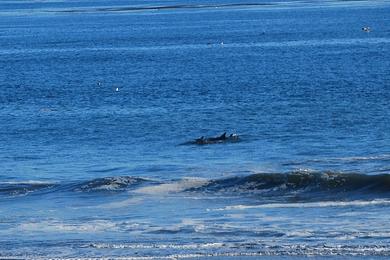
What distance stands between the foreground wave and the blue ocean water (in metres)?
0.06

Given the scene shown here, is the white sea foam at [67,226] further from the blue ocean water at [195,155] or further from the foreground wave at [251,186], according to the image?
the foreground wave at [251,186]

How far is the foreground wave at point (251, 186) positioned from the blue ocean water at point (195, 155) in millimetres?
62

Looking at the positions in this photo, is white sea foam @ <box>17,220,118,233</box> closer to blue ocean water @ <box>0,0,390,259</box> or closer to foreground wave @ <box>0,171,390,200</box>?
blue ocean water @ <box>0,0,390,259</box>

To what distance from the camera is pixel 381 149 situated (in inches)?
1470

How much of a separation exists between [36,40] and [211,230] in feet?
323

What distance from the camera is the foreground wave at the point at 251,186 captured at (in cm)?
2952

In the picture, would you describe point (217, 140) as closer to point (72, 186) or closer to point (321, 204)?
point (72, 186)

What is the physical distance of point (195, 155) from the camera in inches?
1481

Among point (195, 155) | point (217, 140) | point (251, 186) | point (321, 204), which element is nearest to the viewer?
point (321, 204)

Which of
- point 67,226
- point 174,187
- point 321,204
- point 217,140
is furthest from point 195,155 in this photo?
point 67,226

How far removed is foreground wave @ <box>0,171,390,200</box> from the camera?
2952 centimetres

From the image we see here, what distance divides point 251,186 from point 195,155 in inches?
284

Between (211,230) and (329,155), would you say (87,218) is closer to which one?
(211,230)

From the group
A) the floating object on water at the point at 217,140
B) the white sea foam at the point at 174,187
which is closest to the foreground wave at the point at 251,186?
the white sea foam at the point at 174,187
